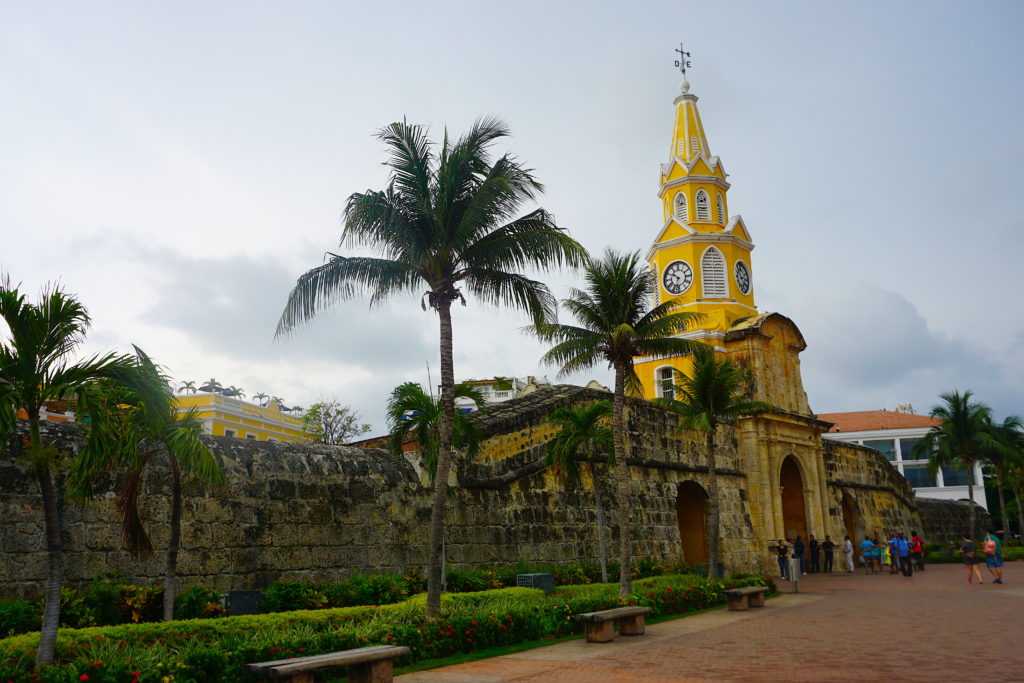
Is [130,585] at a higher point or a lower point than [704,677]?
higher

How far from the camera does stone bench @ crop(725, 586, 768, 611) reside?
15102 millimetres

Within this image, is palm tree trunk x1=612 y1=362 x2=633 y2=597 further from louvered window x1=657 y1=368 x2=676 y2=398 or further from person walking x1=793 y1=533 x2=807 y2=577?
person walking x1=793 y1=533 x2=807 y2=577

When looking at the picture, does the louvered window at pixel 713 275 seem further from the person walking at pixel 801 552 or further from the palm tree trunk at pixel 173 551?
the palm tree trunk at pixel 173 551

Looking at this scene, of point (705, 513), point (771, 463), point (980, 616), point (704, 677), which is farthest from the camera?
point (771, 463)

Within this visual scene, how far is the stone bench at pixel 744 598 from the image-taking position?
15.1m

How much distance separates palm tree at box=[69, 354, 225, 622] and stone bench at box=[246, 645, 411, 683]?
8.06 ft

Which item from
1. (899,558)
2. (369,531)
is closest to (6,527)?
(369,531)

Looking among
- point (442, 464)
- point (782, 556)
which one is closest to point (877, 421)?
point (782, 556)

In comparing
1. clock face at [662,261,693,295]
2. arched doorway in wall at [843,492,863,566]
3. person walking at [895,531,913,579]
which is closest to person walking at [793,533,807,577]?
person walking at [895,531,913,579]

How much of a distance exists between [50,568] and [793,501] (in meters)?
26.7

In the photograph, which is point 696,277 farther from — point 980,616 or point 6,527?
point 6,527

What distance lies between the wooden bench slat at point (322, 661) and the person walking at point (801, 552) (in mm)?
21376

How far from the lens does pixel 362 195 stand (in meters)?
11.7

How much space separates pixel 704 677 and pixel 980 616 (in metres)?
7.34
